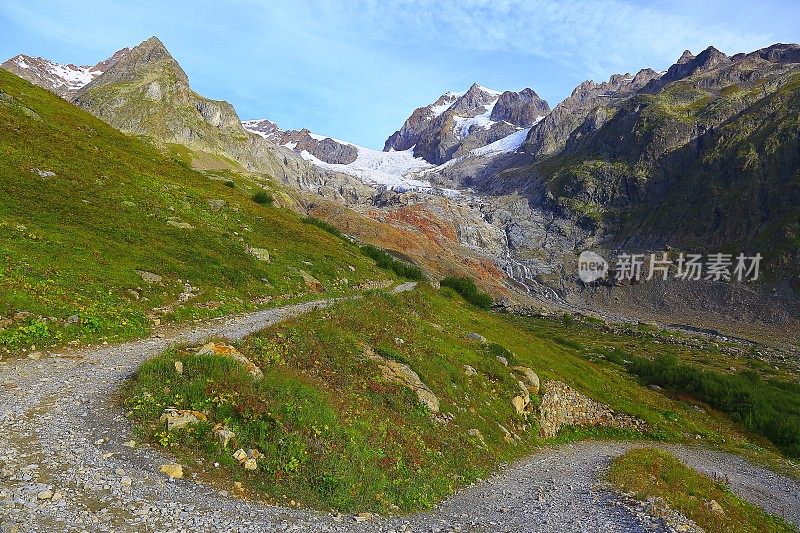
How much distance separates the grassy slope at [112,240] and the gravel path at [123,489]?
3.55m

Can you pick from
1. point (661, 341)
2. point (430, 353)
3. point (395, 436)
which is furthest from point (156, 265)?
point (661, 341)

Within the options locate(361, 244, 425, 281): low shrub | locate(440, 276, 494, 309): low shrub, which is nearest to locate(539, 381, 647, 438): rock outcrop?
locate(440, 276, 494, 309): low shrub

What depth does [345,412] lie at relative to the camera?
1744 centimetres

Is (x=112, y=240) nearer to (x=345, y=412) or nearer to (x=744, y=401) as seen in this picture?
(x=345, y=412)

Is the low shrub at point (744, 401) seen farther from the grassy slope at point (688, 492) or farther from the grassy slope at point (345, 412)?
the grassy slope at point (345, 412)

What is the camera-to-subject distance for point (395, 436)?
1786 cm

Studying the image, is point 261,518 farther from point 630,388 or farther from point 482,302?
point 482,302

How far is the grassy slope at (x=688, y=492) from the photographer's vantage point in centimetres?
1789

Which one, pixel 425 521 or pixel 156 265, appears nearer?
pixel 425 521

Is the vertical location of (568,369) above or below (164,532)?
below

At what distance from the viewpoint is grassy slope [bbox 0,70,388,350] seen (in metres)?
22.0

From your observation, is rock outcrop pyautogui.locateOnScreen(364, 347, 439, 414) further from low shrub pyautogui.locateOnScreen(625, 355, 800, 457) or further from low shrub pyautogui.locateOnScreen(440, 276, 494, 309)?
low shrub pyautogui.locateOnScreen(440, 276, 494, 309)

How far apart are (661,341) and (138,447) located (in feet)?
455

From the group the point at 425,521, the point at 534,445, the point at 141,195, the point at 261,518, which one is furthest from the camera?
the point at 141,195
